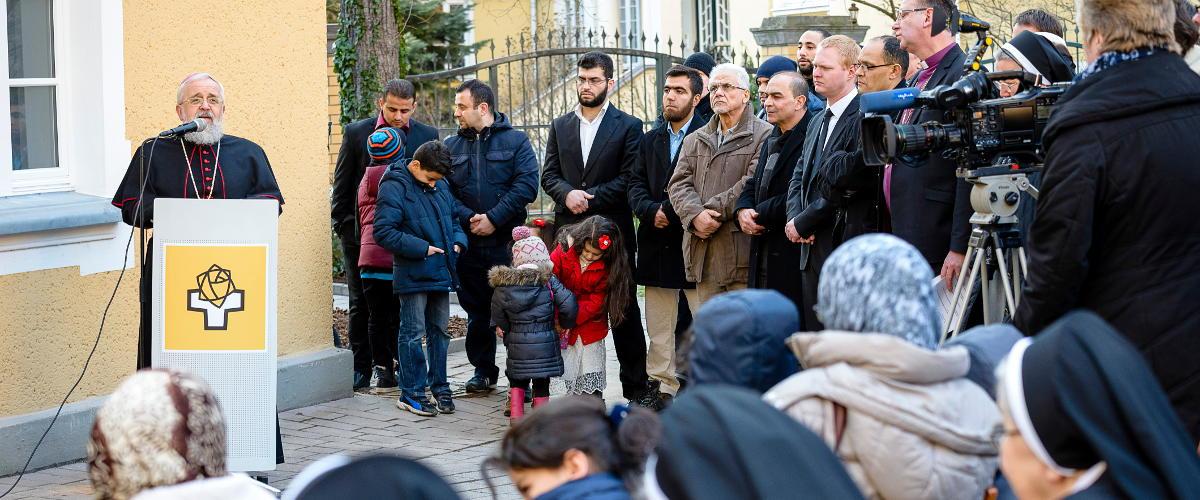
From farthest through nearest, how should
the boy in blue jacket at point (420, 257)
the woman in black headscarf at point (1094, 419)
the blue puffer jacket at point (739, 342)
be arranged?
1. the boy in blue jacket at point (420, 257)
2. the blue puffer jacket at point (739, 342)
3. the woman in black headscarf at point (1094, 419)

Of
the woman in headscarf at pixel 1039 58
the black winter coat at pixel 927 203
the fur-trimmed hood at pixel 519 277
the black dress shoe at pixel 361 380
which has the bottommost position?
the black dress shoe at pixel 361 380

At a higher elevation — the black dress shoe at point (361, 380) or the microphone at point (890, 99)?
the microphone at point (890, 99)

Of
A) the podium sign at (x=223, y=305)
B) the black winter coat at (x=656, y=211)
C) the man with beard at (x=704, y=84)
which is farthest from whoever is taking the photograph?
the man with beard at (x=704, y=84)

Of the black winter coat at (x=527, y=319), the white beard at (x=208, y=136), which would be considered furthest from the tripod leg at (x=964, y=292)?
the white beard at (x=208, y=136)

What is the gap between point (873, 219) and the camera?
680cm

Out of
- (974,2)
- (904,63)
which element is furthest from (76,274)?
(974,2)

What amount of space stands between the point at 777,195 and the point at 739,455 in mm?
5178

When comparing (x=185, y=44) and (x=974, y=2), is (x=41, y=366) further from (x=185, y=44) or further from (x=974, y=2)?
(x=974, y=2)

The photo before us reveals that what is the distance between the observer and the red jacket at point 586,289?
25.9 ft

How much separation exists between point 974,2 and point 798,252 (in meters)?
10.2

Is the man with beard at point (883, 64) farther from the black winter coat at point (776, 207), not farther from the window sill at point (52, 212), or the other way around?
the window sill at point (52, 212)

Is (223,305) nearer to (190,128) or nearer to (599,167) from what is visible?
(190,128)

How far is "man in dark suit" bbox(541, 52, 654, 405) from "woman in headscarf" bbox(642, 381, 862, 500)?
5850mm

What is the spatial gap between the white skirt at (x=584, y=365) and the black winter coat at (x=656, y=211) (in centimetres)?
64
